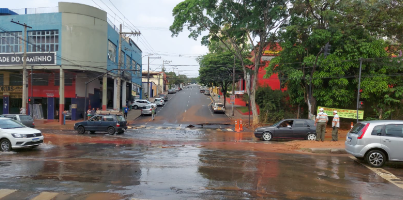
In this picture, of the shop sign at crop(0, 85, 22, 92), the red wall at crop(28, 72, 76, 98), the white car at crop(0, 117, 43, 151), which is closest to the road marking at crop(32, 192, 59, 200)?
the white car at crop(0, 117, 43, 151)

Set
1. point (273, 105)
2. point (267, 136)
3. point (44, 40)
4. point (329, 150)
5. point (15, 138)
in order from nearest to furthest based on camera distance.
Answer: point (15, 138) < point (329, 150) < point (267, 136) < point (273, 105) < point (44, 40)

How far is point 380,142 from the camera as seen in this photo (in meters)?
9.37

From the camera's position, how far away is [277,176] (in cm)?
796

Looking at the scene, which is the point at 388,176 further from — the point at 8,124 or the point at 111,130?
the point at 111,130

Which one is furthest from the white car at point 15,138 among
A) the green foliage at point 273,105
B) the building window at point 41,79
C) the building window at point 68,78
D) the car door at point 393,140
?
the building window at point 41,79

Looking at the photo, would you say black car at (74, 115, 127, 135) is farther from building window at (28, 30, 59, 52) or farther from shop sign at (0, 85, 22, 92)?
shop sign at (0, 85, 22, 92)

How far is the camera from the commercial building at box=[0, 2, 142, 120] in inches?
1273

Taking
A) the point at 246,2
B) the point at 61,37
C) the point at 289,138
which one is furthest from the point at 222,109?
the point at 289,138

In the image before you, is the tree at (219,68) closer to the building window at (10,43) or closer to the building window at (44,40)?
the building window at (44,40)

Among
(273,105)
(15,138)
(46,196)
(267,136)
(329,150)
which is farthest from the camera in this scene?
(273,105)

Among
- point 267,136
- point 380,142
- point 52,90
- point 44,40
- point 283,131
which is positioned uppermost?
point 44,40

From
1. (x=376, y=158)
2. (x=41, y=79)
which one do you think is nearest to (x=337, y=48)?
(x=376, y=158)

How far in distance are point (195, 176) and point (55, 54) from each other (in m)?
30.0

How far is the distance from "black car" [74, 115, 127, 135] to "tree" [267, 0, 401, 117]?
601 inches
